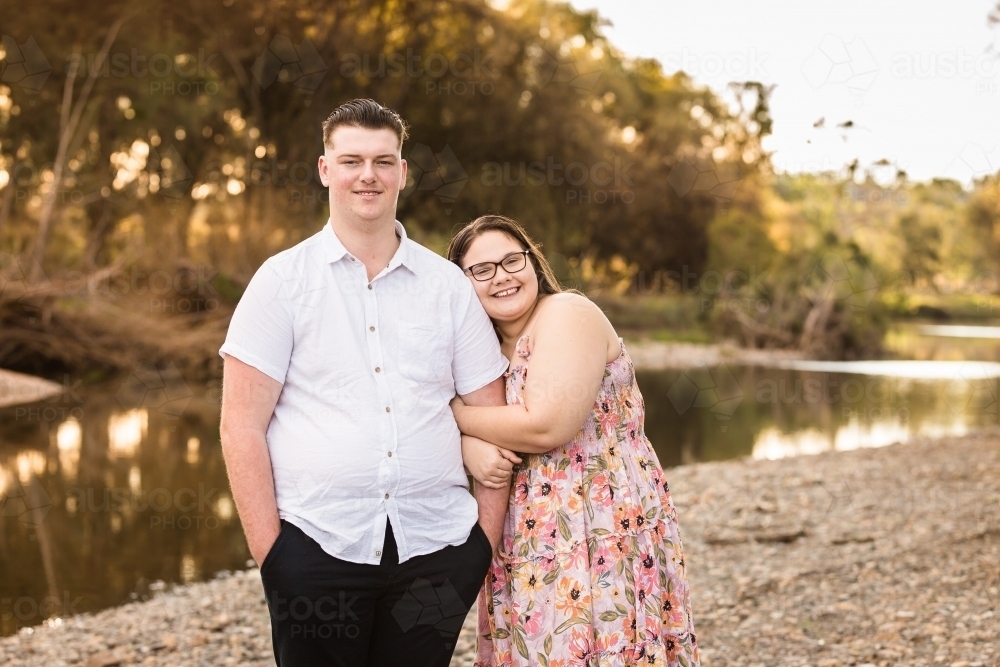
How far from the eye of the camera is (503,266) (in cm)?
282

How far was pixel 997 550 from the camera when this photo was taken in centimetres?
556

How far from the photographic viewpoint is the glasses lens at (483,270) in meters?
2.83

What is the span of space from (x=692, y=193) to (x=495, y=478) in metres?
32.5

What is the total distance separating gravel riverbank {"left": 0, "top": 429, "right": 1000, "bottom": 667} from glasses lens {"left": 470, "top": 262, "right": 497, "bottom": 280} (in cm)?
233

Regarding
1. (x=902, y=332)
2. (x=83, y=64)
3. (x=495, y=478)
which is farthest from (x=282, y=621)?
(x=902, y=332)

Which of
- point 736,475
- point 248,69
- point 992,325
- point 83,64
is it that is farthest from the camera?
point 992,325

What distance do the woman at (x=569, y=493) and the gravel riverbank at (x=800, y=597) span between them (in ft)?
5.60

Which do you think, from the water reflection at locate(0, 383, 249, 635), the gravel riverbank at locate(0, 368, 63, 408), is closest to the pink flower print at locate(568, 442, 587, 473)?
the water reflection at locate(0, 383, 249, 635)

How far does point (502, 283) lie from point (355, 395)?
22.7 inches

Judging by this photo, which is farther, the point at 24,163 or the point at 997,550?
the point at 24,163

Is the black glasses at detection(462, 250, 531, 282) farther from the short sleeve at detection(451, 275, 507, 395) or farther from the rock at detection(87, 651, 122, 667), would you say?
the rock at detection(87, 651, 122, 667)

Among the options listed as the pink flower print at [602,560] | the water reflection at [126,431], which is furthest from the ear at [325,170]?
the water reflection at [126,431]

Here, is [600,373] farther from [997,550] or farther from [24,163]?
[24,163]

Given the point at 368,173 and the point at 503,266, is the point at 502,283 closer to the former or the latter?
the point at 503,266
